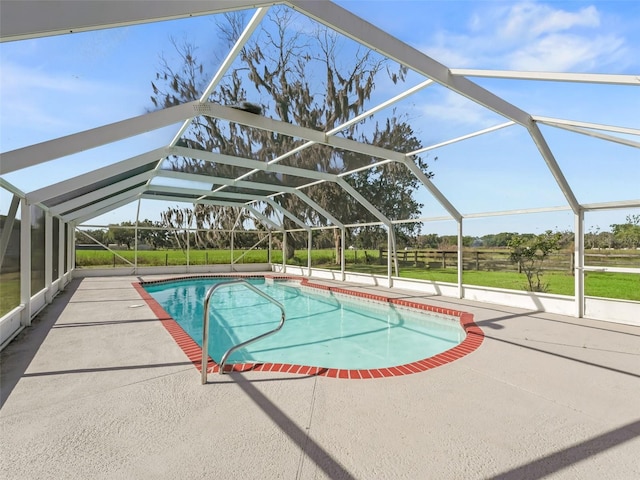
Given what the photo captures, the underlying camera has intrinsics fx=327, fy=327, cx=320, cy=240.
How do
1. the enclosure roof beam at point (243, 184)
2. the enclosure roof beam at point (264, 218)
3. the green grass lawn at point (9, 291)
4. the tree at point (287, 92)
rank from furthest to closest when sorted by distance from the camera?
the enclosure roof beam at point (264, 218) → the enclosure roof beam at point (243, 184) → the green grass lawn at point (9, 291) → the tree at point (287, 92)

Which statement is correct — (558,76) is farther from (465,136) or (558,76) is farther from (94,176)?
(94,176)

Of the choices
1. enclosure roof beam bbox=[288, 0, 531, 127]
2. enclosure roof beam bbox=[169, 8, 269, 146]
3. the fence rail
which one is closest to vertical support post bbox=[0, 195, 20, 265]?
enclosure roof beam bbox=[169, 8, 269, 146]

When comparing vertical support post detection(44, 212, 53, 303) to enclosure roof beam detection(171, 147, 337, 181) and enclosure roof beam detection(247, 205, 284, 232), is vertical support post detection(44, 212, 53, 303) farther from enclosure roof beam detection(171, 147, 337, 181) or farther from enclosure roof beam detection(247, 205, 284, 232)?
enclosure roof beam detection(247, 205, 284, 232)

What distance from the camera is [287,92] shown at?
5023 millimetres

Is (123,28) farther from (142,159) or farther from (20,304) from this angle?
(20,304)

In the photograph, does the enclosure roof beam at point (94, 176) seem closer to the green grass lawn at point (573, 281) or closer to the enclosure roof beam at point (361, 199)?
the enclosure roof beam at point (361, 199)

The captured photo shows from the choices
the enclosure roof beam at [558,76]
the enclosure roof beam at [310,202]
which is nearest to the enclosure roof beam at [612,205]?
the enclosure roof beam at [558,76]

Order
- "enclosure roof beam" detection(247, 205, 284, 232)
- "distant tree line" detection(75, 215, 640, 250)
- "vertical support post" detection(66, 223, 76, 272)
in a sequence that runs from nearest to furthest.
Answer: "distant tree line" detection(75, 215, 640, 250), "vertical support post" detection(66, 223, 76, 272), "enclosure roof beam" detection(247, 205, 284, 232)

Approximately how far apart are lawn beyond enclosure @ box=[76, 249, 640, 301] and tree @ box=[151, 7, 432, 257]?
492 cm

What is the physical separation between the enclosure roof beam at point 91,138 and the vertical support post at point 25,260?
175 cm

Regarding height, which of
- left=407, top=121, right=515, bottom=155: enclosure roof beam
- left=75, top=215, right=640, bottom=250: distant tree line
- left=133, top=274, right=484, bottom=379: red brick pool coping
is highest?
left=407, top=121, right=515, bottom=155: enclosure roof beam

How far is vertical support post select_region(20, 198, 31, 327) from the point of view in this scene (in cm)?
509

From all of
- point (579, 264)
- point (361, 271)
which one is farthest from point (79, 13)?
point (361, 271)

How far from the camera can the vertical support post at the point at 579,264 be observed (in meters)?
6.20
